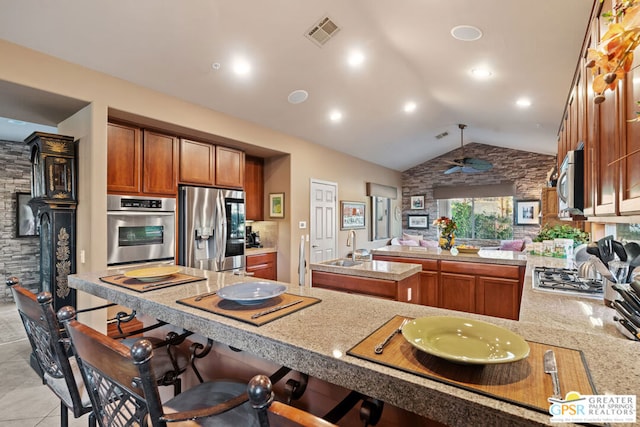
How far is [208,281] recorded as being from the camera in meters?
1.61

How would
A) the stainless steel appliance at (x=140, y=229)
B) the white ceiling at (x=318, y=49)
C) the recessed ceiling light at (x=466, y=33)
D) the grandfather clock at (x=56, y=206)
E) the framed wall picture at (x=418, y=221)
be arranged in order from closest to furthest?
1. the white ceiling at (x=318, y=49)
2. the recessed ceiling light at (x=466, y=33)
3. the grandfather clock at (x=56, y=206)
4. the stainless steel appliance at (x=140, y=229)
5. the framed wall picture at (x=418, y=221)

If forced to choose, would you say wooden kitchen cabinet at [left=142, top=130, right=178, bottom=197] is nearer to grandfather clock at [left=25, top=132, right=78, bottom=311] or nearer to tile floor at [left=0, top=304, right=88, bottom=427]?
grandfather clock at [left=25, top=132, right=78, bottom=311]

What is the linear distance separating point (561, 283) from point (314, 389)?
1800 millimetres

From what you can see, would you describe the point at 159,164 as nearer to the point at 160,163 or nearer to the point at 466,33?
the point at 160,163

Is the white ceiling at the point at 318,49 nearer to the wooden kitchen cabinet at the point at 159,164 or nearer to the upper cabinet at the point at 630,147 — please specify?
the wooden kitchen cabinet at the point at 159,164

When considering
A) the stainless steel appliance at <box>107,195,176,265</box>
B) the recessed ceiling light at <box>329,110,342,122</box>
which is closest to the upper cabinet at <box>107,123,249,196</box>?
the stainless steel appliance at <box>107,195,176,265</box>

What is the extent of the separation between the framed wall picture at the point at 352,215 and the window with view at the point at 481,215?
295 cm

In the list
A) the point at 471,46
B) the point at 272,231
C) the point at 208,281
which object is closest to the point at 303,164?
the point at 272,231

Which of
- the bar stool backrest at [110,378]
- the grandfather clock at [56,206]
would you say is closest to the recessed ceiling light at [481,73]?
the bar stool backrest at [110,378]

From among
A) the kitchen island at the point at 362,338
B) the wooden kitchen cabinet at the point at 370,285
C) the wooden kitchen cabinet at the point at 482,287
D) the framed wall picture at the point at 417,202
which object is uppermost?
the framed wall picture at the point at 417,202

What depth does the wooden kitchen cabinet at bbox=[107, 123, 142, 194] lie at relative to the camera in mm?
3111

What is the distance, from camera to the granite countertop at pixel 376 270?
2.46 metres

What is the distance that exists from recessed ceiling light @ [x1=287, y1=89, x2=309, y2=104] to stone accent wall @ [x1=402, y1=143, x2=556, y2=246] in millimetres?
5765

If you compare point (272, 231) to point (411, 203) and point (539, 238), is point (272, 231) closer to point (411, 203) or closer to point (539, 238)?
point (539, 238)
